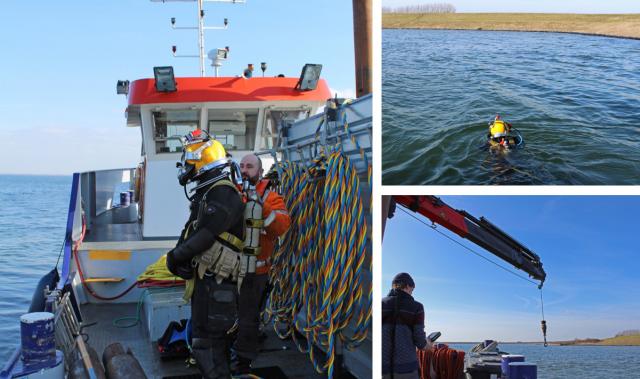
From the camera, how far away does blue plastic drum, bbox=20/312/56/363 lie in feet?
12.0

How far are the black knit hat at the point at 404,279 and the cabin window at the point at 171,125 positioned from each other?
5.66m

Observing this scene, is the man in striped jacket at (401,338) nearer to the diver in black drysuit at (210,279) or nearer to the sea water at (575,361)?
the sea water at (575,361)

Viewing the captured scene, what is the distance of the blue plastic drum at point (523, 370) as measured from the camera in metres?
2.33

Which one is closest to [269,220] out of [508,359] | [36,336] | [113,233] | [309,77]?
[36,336]

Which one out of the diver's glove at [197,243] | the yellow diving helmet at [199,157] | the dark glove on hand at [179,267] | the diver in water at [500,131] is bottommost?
the dark glove on hand at [179,267]

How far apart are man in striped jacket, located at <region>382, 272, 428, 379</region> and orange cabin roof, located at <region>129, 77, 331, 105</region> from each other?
4.49 metres

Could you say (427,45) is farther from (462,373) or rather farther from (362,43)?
(462,373)

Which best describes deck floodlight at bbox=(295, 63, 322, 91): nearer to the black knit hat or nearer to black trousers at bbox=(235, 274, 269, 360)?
black trousers at bbox=(235, 274, 269, 360)

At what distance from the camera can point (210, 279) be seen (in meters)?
3.81

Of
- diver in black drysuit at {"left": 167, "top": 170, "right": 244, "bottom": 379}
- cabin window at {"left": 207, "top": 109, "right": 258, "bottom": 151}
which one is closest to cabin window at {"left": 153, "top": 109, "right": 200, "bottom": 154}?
cabin window at {"left": 207, "top": 109, "right": 258, "bottom": 151}

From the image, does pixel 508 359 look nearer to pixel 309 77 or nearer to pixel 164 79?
pixel 309 77

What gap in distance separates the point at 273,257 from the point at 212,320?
104 centimetres

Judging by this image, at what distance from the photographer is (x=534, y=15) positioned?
1891 millimetres

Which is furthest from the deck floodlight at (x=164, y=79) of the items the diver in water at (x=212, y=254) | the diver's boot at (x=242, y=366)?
the diver's boot at (x=242, y=366)
